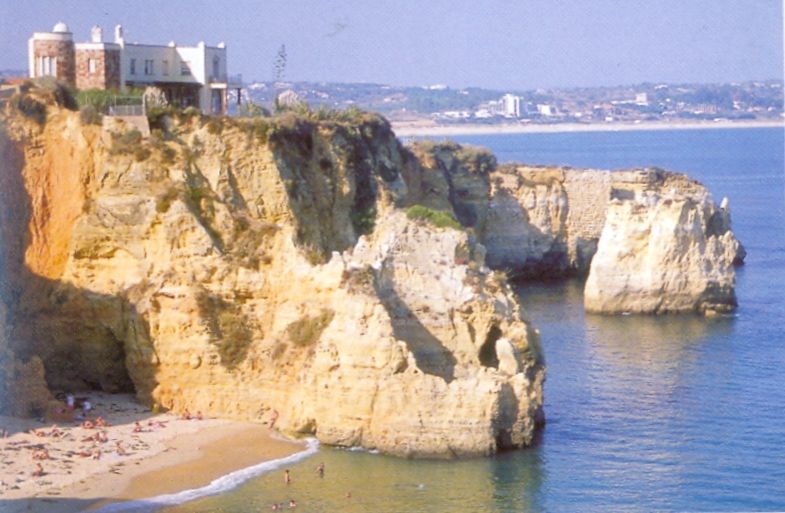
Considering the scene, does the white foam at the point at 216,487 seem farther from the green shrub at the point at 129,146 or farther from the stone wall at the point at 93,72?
the stone wall at the point at 93,72

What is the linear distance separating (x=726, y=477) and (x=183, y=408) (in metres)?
11.2

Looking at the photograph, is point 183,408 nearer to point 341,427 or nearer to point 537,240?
point 341,427

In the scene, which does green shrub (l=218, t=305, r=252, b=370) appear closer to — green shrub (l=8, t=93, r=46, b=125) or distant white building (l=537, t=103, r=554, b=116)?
green shrub (l=8, t=93, r=46, b=125)

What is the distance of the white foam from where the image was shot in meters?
31.8

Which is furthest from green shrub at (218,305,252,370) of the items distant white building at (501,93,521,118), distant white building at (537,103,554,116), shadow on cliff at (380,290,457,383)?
distant white building at (537,103,554,116)

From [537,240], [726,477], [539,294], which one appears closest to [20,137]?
[726,477]

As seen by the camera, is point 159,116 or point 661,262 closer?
point 159,116

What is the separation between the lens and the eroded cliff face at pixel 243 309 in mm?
35062

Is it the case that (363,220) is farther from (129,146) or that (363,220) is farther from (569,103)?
(569,103)

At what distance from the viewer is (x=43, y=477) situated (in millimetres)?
32938

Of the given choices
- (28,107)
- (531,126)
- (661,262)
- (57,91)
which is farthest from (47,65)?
(531,126)

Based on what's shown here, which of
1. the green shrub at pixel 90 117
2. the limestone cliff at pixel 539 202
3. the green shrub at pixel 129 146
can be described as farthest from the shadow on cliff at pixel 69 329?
the limestone cliff at pixel 539 202

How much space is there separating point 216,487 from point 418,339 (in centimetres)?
562

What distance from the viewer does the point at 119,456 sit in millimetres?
34688
